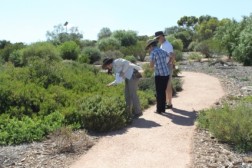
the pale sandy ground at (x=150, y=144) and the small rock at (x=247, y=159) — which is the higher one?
the pale sandy ground at (x=150, y=144)

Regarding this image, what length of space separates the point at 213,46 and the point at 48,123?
23.6 meters

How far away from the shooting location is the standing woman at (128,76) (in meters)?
9.66

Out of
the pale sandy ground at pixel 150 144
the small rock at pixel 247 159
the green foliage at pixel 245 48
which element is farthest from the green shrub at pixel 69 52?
the small rock at pixel 247 159

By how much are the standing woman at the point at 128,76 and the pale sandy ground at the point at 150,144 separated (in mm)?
308

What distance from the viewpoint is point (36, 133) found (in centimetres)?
845

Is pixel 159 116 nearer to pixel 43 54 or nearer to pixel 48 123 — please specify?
pixel 48 123

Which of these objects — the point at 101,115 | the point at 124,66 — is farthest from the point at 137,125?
the point at 124,66

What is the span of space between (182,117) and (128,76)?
1624 mm

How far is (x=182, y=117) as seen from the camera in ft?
32.8

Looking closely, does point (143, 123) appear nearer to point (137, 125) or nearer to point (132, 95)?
point (137, 125)

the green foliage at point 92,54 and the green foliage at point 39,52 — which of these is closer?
the green foliage at point 39,52

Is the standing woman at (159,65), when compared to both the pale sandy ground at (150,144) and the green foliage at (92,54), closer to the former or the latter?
the pale sandy ground at (150,144)

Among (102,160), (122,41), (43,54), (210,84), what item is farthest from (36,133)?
(122,41)

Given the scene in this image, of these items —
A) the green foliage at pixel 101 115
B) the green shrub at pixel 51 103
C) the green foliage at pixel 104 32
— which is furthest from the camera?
the green foliage at pixel 104 32
